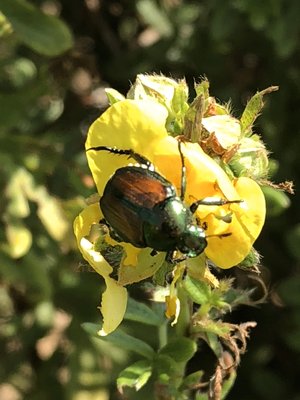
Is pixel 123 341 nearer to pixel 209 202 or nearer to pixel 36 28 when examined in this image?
pixel 209 202

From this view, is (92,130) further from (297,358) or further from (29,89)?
(297,358)

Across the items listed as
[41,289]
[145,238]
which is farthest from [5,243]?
[145,238]

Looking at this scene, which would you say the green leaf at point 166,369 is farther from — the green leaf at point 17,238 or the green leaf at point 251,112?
the green leaf at point 17,238

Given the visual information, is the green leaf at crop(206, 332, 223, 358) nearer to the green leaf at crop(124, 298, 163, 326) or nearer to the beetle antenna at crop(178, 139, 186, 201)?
the green leaf at crop(124, 298, 163, 326)

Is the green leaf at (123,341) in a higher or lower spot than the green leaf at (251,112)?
lower

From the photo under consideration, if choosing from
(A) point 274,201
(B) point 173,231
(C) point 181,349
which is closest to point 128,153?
(B) point 173,231

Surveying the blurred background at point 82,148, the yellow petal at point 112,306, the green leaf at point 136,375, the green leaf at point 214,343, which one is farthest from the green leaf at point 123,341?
the blurred background at point 82,148
